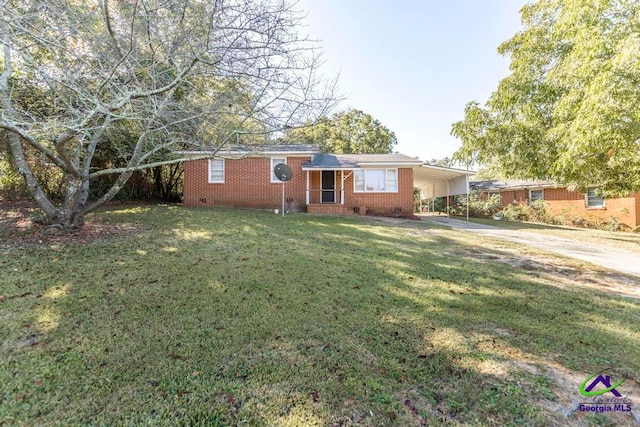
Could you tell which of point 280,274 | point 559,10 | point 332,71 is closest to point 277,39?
point 332,71

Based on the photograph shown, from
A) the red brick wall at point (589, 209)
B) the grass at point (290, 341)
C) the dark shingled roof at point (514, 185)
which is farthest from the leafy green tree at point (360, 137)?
the grass at point (290, 341)

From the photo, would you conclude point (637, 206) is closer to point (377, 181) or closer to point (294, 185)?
point (377, 181)

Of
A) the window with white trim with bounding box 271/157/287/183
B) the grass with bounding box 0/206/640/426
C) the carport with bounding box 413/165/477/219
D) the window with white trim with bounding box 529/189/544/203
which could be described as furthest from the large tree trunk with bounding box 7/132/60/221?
the window with white trim with bounding box 529/189/544/203

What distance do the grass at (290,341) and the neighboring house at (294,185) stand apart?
31.4ft

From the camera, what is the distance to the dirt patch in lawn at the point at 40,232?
20.0ft

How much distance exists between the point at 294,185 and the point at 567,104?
11344 mm

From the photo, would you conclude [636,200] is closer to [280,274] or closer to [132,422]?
[280,274]

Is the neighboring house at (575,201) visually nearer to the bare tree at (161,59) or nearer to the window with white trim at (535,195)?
the window with white trim at (535,195)

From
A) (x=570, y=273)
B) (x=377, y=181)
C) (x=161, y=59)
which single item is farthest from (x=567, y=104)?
(x=161, y=59)

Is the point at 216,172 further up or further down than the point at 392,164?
further down

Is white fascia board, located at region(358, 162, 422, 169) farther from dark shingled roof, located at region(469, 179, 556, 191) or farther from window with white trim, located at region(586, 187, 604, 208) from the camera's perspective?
window with white trim, located at region(586, 187, 604, 208)

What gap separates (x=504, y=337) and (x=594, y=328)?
1.25 m

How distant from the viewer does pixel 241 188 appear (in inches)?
601

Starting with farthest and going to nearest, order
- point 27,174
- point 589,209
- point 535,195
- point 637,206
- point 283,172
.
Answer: point 535,195, point 589,209, point 637,206, point 283,172, point 27,174
